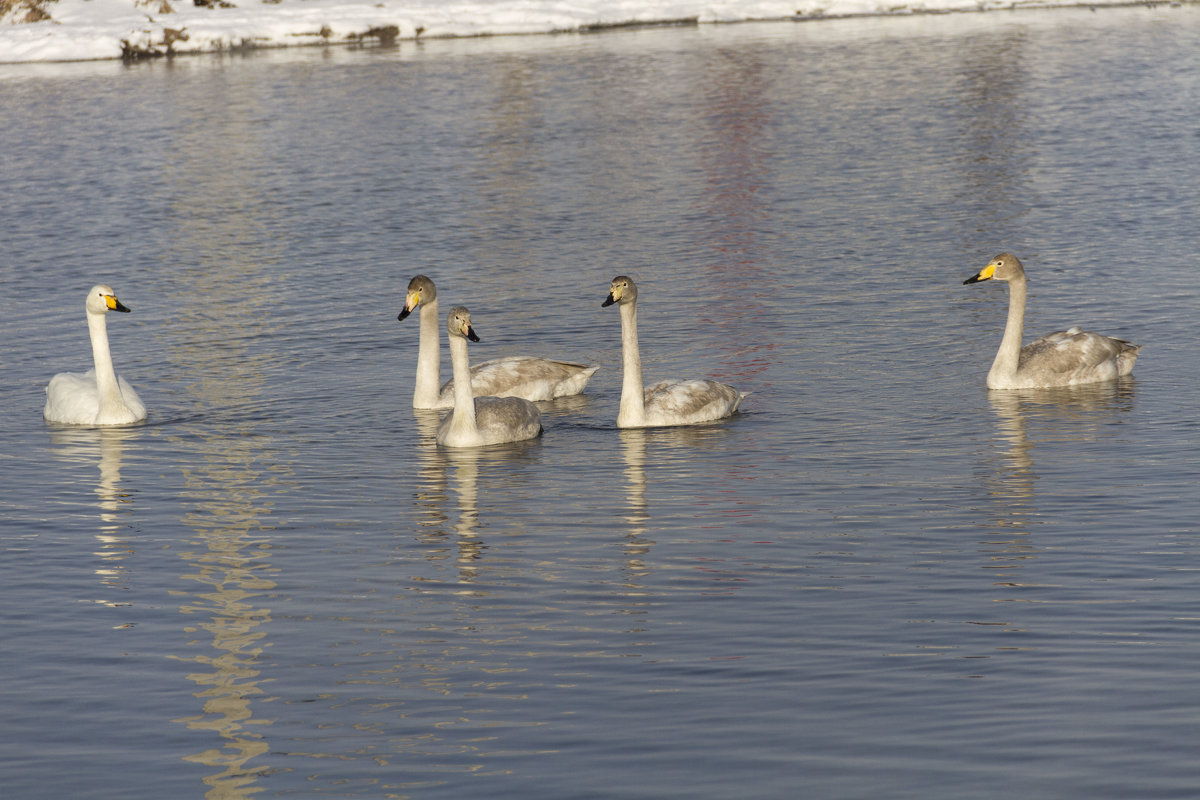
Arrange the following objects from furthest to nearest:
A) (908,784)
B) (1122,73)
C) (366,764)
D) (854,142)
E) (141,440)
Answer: (1122,73), (854,142), (141,440), (366,764), (908,784)

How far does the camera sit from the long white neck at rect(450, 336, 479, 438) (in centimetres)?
1572

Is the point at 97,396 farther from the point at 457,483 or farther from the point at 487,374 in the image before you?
the point at 457,483

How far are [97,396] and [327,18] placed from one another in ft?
184

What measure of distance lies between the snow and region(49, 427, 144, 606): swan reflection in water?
54.4 metres

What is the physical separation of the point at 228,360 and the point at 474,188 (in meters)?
14.6

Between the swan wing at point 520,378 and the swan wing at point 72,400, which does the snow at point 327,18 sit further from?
Answer: the swan wing at point 520,378

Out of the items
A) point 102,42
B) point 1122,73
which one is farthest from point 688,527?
point 102,42

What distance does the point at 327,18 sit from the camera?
70.7 m

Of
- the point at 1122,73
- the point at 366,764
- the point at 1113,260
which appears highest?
the point at 1122,73

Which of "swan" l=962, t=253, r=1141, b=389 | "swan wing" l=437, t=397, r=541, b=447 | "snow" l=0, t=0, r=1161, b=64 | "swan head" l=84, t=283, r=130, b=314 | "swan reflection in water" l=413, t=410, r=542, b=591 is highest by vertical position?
"snow" l=0, t=0, r=1161, b=64

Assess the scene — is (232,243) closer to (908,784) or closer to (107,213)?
(107,213)

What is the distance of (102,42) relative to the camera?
222 feet

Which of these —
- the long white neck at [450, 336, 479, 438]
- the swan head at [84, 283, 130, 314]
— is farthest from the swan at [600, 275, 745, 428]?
the swan head at [84, 283, 130, 314]

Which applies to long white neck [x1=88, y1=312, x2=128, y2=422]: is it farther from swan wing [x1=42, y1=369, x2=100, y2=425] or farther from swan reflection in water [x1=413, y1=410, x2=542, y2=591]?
swan reflection in water [x1=413, y1=410, x2=542, y2=591]
